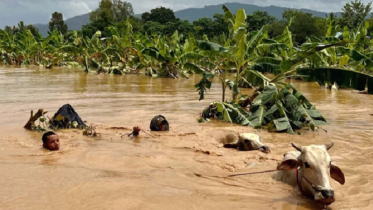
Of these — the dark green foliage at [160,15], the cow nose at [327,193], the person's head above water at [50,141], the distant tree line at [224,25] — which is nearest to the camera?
the cow nose at [327,193]

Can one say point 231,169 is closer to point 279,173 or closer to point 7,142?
point 279,173

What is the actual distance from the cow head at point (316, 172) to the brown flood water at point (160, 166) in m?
0.22

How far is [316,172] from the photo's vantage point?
3617 millimetres

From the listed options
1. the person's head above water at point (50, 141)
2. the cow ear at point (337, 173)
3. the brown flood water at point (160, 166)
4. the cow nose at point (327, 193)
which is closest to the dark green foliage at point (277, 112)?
the brown flood water at point (160, 166)

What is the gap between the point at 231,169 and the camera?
5.00 m

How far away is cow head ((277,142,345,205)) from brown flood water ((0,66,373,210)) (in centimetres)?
22

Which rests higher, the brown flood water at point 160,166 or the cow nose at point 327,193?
the cow nose at point 327,193

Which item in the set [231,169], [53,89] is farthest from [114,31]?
[231,169]

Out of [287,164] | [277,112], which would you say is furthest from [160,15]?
[287,164]

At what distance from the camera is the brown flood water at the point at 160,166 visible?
3889 millimetres

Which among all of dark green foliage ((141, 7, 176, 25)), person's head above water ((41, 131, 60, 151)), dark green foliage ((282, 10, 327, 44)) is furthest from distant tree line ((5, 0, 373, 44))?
person's head above water ((41, 131, 60, 151))

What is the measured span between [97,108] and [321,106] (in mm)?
6216

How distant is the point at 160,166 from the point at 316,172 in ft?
7.08

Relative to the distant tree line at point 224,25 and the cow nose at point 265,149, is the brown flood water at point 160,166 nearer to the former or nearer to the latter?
the cow nose at point 265,149
